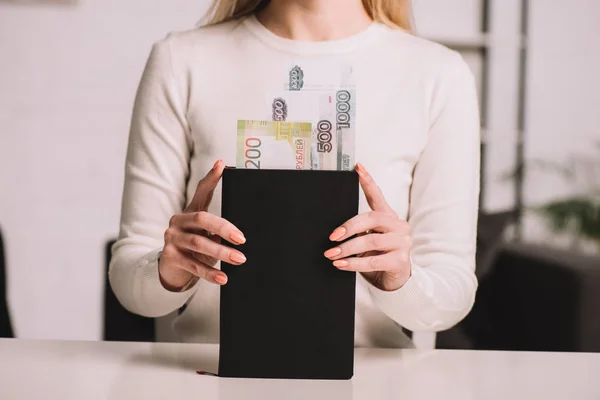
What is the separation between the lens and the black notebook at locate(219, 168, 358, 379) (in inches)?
26.8

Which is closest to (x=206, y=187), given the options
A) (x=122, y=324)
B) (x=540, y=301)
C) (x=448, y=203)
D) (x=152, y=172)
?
(x=152, y=172)

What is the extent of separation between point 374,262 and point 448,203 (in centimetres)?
38

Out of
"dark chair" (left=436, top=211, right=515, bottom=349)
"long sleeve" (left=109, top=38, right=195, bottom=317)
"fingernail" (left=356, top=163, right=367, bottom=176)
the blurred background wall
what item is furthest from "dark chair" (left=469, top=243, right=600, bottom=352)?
"fingernail" (left=356, top=163, right=367, bottom=176)

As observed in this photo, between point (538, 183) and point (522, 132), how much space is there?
25cm

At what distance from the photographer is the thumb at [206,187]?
734 millimetres

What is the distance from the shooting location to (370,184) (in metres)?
0.77

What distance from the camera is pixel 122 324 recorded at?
6.72 feet

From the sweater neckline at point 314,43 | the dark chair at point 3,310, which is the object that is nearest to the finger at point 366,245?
the sweater neckline at point 314,43

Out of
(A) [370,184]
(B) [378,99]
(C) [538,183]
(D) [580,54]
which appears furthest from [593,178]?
(A) [370,184]

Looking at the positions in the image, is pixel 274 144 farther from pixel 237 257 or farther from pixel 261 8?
pixel 261 8

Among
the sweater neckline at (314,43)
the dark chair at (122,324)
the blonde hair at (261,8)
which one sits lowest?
Result: the dark chair at (122,324)

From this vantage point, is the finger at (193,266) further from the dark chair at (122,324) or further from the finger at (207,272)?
the dark chair at (122,324)

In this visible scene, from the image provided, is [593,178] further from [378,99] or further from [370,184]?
[370,184]

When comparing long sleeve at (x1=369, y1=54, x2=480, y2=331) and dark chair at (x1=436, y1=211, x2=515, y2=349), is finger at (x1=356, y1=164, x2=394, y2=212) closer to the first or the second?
long sleeve at (x1=369, y1=54, x2=480, y2=331)
